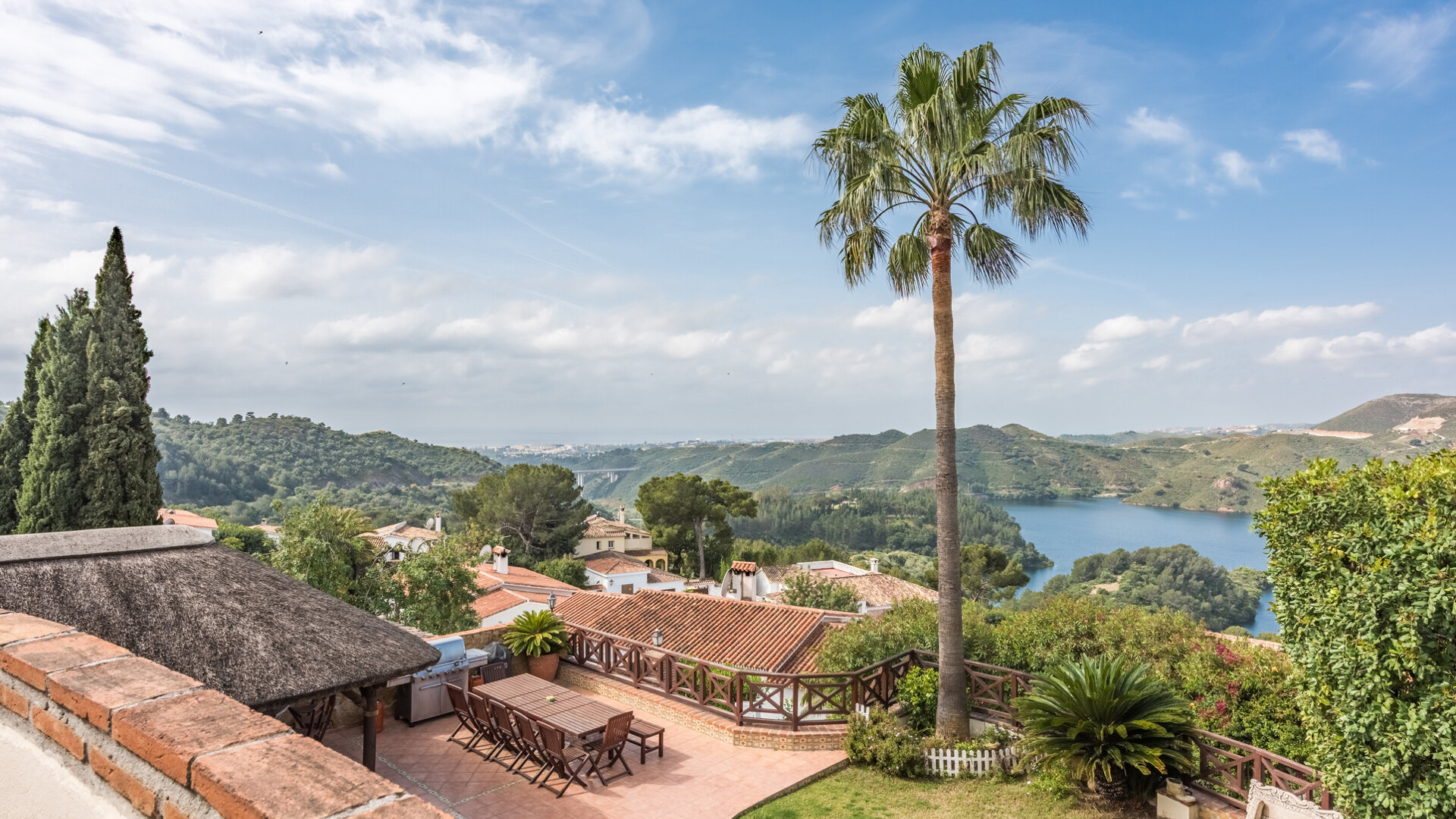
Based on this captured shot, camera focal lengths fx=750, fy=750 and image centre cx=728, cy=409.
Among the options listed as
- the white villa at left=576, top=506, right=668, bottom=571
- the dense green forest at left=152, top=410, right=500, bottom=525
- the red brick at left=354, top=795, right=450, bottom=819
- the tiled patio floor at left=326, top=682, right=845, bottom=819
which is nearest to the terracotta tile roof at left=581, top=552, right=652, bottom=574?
the white villa at left=576, top=506, right=668, bottom=571

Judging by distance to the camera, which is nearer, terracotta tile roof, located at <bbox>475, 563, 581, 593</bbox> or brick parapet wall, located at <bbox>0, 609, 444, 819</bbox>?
brick parapet wall, located at <bbox>0, 609, 444, 819</bbox>

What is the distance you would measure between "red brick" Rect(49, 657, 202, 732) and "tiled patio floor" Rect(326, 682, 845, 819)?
5.70m

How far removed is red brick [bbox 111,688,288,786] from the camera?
174cm

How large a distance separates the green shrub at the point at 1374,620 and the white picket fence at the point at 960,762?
3490mm

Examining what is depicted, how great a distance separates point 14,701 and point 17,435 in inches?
744

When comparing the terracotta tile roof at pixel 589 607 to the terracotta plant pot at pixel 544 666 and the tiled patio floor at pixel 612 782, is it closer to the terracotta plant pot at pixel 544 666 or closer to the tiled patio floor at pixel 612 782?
the terracotta plant pot at pixel 544 666

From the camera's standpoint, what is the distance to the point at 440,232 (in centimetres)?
2364

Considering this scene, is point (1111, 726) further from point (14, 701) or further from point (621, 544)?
point (621, 544)

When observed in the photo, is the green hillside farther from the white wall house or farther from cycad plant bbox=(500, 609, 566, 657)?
cycad plant bbox=(500, 609, 566, 657)

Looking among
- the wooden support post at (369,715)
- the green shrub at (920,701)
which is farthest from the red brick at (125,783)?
the green shrub at (920,701)

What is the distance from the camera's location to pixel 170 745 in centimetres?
175

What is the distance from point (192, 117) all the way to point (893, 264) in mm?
13897

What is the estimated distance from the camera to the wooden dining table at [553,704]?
7.61 meters

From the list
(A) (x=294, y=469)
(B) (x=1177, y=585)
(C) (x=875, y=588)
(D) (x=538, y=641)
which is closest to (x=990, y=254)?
(D) (x=538, y=641)
